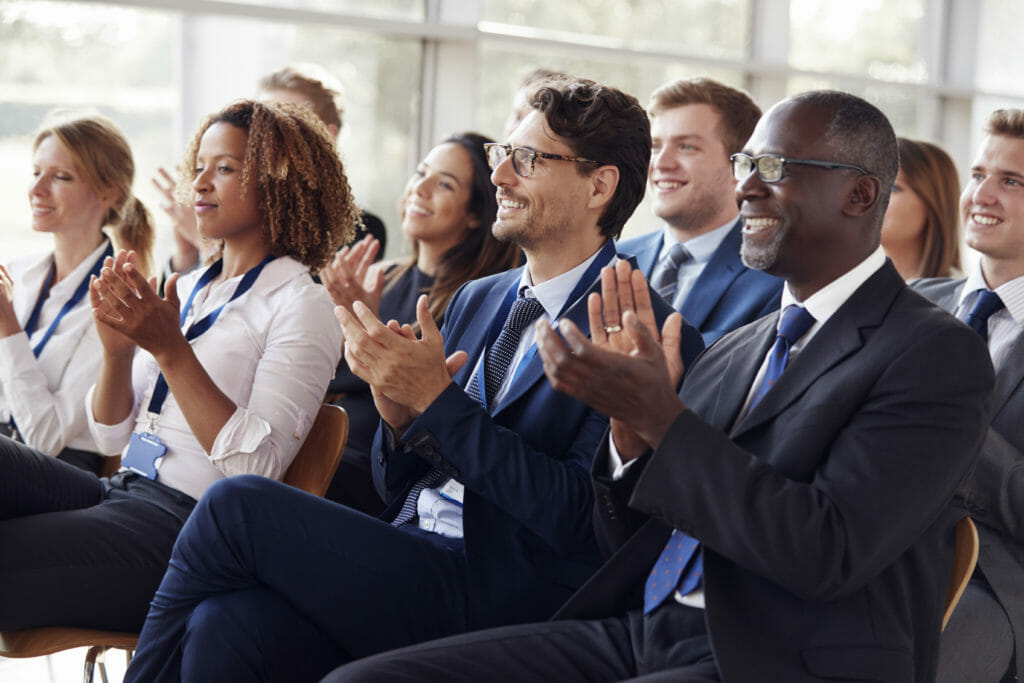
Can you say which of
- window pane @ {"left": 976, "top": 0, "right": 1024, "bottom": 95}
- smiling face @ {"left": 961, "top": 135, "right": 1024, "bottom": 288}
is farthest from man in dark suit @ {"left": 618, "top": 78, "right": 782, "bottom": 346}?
window pane @ {"left": 976, "top": 0, "right": 1024, "bottom": 95}

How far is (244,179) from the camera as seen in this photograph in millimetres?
2604

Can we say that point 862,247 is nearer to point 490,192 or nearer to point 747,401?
point 747,401

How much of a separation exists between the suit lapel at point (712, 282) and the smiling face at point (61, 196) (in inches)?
→ 71.1

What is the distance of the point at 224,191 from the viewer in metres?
2.61

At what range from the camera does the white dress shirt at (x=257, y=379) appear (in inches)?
91.2

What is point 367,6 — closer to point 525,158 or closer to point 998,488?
point 525,158

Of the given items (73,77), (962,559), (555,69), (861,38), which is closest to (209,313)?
(962,559)

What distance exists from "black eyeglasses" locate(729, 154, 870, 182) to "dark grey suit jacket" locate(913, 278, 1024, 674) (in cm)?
83

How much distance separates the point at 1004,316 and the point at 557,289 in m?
1.12

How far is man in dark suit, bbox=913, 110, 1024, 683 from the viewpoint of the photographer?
217 cm

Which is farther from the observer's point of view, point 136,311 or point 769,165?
point 136,311

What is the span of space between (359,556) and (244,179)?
1.10 m

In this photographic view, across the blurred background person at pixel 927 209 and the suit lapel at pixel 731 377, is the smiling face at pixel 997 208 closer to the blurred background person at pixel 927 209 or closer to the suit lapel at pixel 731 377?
the blurred background person at pixel 927 209

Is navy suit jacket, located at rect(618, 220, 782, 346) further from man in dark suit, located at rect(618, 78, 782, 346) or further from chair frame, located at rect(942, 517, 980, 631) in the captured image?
chair frame, located at rect(942, 517, 980, 631)
